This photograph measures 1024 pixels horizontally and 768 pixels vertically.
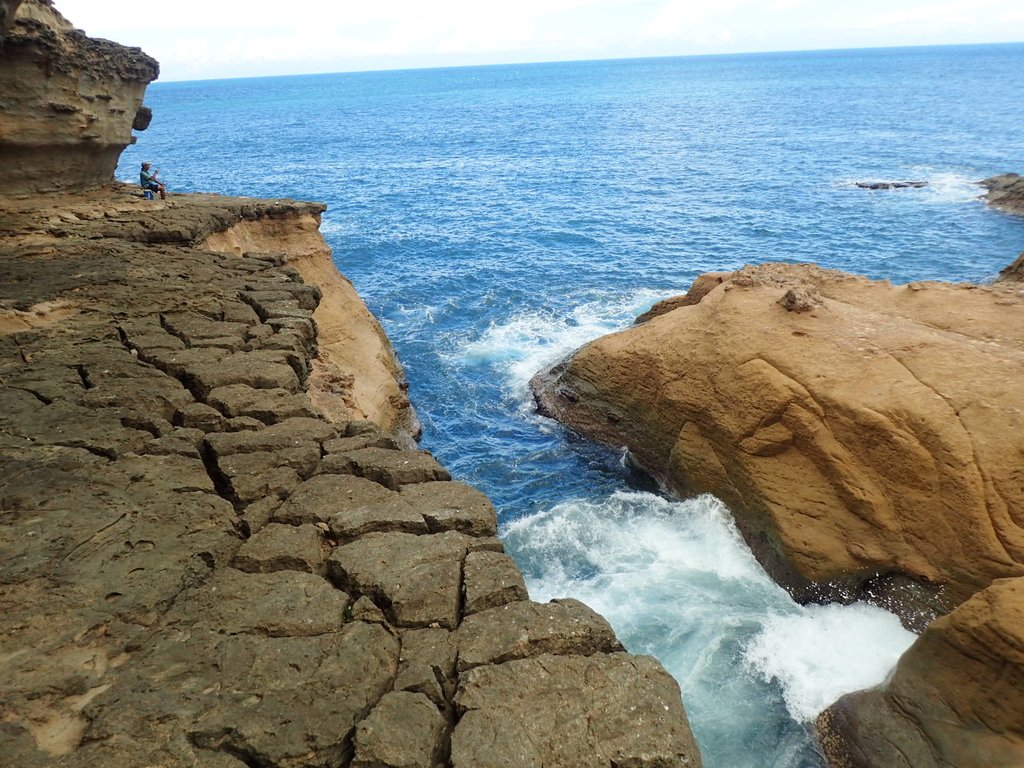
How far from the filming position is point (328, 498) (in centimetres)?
736

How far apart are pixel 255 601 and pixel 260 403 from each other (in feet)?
12.3

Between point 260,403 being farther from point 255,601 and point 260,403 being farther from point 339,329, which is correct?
point 339,329

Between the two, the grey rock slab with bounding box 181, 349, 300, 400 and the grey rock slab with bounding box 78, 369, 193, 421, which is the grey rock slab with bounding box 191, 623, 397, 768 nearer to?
the grey rock slab with bounding box 78, 369, 193, 421

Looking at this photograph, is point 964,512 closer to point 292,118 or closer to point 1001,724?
point 1001,724

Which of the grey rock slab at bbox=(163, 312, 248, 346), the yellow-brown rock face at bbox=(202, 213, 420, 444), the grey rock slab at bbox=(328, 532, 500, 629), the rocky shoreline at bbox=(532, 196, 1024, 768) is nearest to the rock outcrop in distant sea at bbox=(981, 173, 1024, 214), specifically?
the rocky shoreline at bbox=(532, 196, 1024, 768)

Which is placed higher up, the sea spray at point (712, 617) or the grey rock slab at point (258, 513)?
the grey rock slab at point (258, 513)

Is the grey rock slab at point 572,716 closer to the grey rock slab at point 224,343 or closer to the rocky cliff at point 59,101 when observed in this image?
the grey rock slab at point 224,343

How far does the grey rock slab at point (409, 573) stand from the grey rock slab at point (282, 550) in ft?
0.67

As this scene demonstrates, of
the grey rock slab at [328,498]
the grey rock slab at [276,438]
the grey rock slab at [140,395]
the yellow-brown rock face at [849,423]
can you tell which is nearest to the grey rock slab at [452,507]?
the grey rock slab at [328,498]

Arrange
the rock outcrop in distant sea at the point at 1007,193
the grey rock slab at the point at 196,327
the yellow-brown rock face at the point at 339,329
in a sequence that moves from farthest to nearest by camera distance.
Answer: the rock outcrop in distant sea at the point at 1007,193
the yellow-brown rock face at the point at 339,329
the grey rock slab at the point at 196,327

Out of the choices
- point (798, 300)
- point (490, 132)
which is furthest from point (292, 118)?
point (798, 300)

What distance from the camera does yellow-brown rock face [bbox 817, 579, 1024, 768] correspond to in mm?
7938

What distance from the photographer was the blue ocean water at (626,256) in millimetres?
11359

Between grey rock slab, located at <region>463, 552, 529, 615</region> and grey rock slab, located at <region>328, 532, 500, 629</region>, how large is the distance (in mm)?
104
